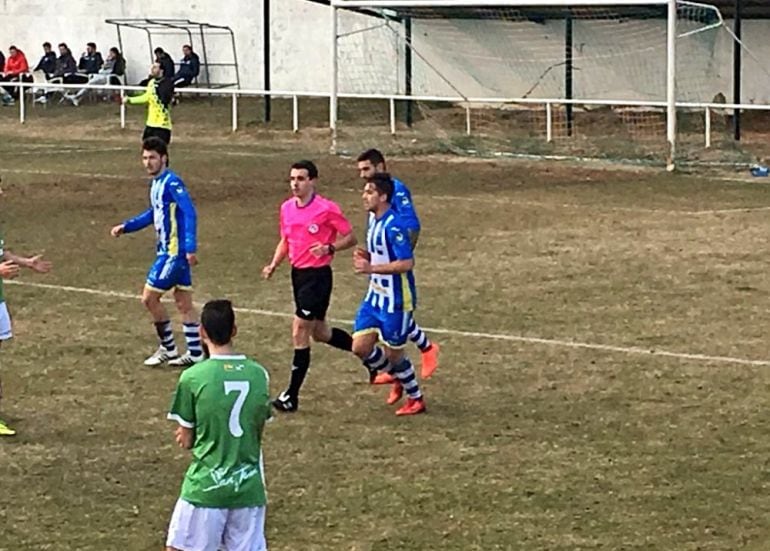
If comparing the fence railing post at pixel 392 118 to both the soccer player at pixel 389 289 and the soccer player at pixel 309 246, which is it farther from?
the soccer player at pixel 389 289

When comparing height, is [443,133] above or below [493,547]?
above

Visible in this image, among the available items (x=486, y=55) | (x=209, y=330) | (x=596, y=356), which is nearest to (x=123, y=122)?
(x=486, y=55)

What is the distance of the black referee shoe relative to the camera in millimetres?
10828

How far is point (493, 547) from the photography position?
26.2 ft

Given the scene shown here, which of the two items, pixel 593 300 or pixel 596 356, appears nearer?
pixel 596 356

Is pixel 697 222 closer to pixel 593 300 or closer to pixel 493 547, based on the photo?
pixel 593 300

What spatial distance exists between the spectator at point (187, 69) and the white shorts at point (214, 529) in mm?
32839

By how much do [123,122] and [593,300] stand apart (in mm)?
22499

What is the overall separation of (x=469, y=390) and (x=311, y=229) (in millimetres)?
1552

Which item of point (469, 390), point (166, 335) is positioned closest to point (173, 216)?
point (166, 335)

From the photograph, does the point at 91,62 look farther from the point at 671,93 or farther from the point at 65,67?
the point at 671,93

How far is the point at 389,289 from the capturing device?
35.3ft

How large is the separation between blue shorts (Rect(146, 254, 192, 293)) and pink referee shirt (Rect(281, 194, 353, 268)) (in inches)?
51.2

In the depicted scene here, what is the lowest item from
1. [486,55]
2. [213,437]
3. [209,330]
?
[213,437]
